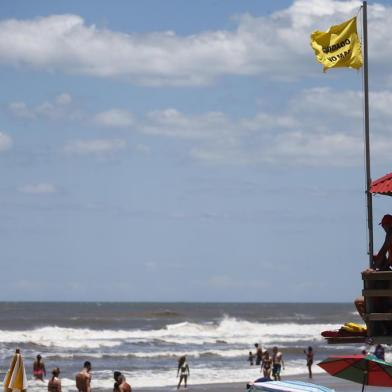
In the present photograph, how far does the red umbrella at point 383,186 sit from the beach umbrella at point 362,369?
7124 millimetres

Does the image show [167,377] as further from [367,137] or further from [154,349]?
[367,137]

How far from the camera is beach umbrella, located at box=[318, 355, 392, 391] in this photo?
56.1 ft

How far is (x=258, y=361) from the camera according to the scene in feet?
139

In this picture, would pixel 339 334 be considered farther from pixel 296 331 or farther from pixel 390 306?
pixel 296 331

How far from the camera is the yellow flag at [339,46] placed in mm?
11555

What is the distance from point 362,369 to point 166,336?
51.8 meters

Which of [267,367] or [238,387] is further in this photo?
[267,367]

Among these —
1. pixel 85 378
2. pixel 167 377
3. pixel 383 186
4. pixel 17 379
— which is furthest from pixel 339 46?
pixel 167 377

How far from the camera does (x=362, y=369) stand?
1722 centimetres

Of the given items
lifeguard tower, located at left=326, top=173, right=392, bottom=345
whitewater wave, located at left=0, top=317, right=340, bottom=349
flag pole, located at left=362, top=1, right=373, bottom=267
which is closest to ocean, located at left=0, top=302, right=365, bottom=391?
whitewater wave, located at left=0, top=317, right=340, bottom=349

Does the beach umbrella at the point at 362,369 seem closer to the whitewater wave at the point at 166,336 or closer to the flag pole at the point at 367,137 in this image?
the flag pole at the point at 367,137

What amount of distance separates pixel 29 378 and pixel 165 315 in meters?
69.3

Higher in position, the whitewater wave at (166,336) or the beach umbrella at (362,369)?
the whitewater wave at (166,336)

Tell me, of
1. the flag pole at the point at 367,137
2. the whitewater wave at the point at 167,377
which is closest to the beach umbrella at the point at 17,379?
the whitewater wave at the point at 167,377
